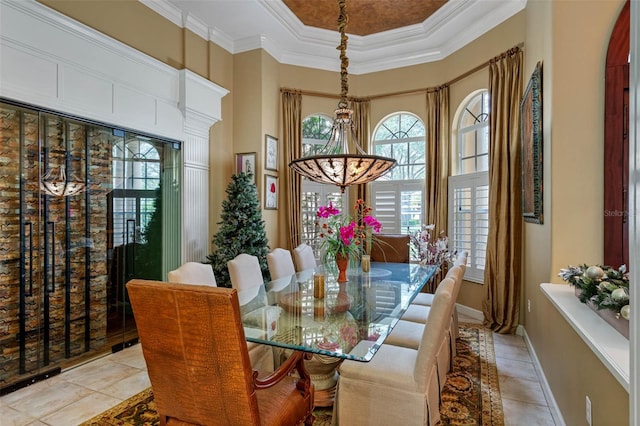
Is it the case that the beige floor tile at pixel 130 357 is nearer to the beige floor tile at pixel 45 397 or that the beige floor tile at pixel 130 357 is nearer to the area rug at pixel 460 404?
the beige floor tile at pixel 45 397

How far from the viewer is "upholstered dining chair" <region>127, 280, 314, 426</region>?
1443mm

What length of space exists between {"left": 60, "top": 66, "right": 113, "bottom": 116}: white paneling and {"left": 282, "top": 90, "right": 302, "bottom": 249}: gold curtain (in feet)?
7.85

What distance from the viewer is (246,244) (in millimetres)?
4262

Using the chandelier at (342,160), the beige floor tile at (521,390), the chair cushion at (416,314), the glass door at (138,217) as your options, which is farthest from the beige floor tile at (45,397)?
the beige floor tile at (521,390)

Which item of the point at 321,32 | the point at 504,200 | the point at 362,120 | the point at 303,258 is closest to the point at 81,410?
the point at 303,258

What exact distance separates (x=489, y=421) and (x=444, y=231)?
288 centimetres

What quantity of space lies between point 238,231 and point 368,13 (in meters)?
3.32

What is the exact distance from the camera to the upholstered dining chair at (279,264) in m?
3.48

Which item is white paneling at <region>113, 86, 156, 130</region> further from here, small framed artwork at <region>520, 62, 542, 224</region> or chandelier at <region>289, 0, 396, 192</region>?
small framed artwork at <region>520, 62, 542, 224</region>

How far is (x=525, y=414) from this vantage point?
7.89ft

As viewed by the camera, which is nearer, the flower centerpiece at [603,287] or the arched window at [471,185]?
the flower centerpiece at [603,287]

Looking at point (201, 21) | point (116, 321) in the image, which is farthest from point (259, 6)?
point (116, 321)

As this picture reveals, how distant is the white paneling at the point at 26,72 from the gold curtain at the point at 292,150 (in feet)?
9.42

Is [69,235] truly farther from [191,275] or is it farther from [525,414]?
[525,414]
